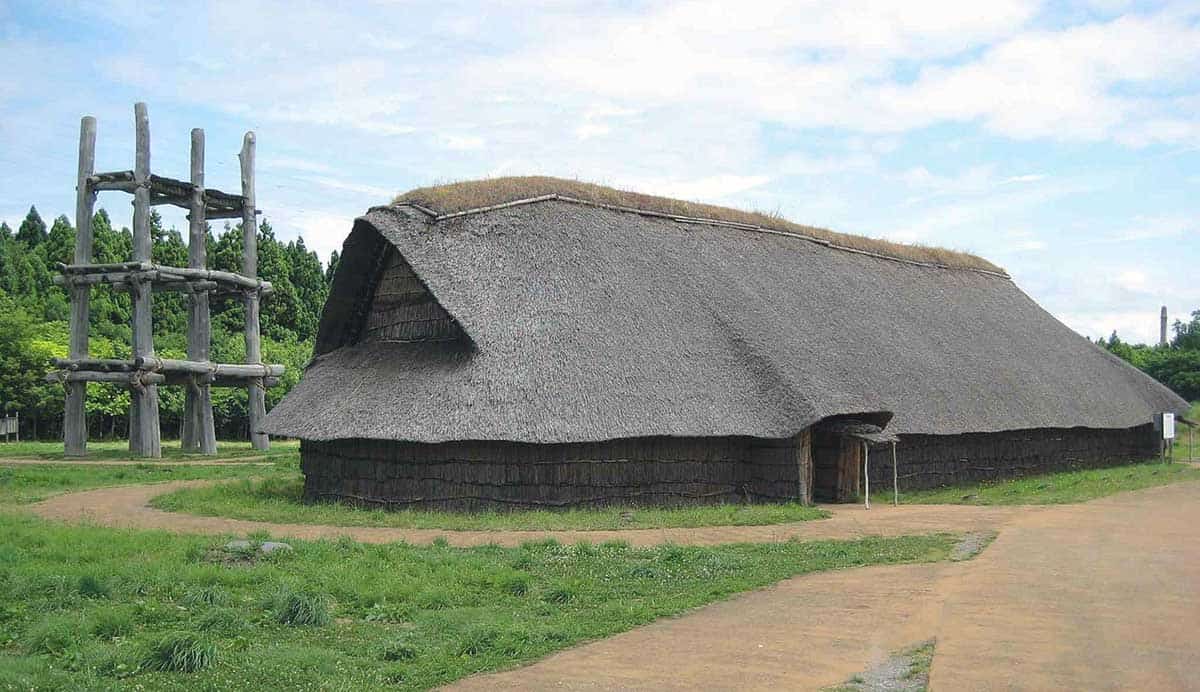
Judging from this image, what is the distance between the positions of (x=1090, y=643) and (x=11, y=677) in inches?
330

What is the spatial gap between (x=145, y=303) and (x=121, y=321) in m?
28.7

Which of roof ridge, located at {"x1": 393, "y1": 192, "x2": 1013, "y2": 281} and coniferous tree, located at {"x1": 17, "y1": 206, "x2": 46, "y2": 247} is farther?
coniferous tree, located at {"x1": 17, "y1": 206, "x2": 46, "y2": 247}

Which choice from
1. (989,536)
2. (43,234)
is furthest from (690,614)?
(43,234)

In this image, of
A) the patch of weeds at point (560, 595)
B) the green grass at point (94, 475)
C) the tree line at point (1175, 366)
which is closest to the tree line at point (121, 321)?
the green grass at point (94, 475)

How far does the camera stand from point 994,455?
2927 cm

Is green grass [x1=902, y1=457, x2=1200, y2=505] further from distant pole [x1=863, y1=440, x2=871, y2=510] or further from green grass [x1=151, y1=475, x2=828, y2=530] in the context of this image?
green grass [x1=151, y1=475, x2=828, y2=530]

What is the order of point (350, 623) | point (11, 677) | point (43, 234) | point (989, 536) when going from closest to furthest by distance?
point (11, 677) → point (350, 623) → point (989, 536) → point (43, 234)

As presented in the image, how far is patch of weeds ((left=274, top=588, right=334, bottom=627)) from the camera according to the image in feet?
32.8

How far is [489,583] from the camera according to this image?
39.3ft

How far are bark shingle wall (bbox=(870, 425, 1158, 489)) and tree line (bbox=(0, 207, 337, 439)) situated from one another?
29.7 m

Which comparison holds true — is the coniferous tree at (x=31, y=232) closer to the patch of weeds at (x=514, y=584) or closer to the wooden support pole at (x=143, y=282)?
the wooden support pole at (x=143, y=282)

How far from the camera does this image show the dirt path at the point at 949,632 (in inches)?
316

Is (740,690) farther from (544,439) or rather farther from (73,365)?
(73,365)

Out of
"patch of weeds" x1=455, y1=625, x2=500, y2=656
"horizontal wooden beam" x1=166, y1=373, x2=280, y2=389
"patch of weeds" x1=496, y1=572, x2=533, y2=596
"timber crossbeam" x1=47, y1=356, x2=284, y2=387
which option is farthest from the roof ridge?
"horizontal wooden beam" x1=166, y1=373, x2=280, y2=389
